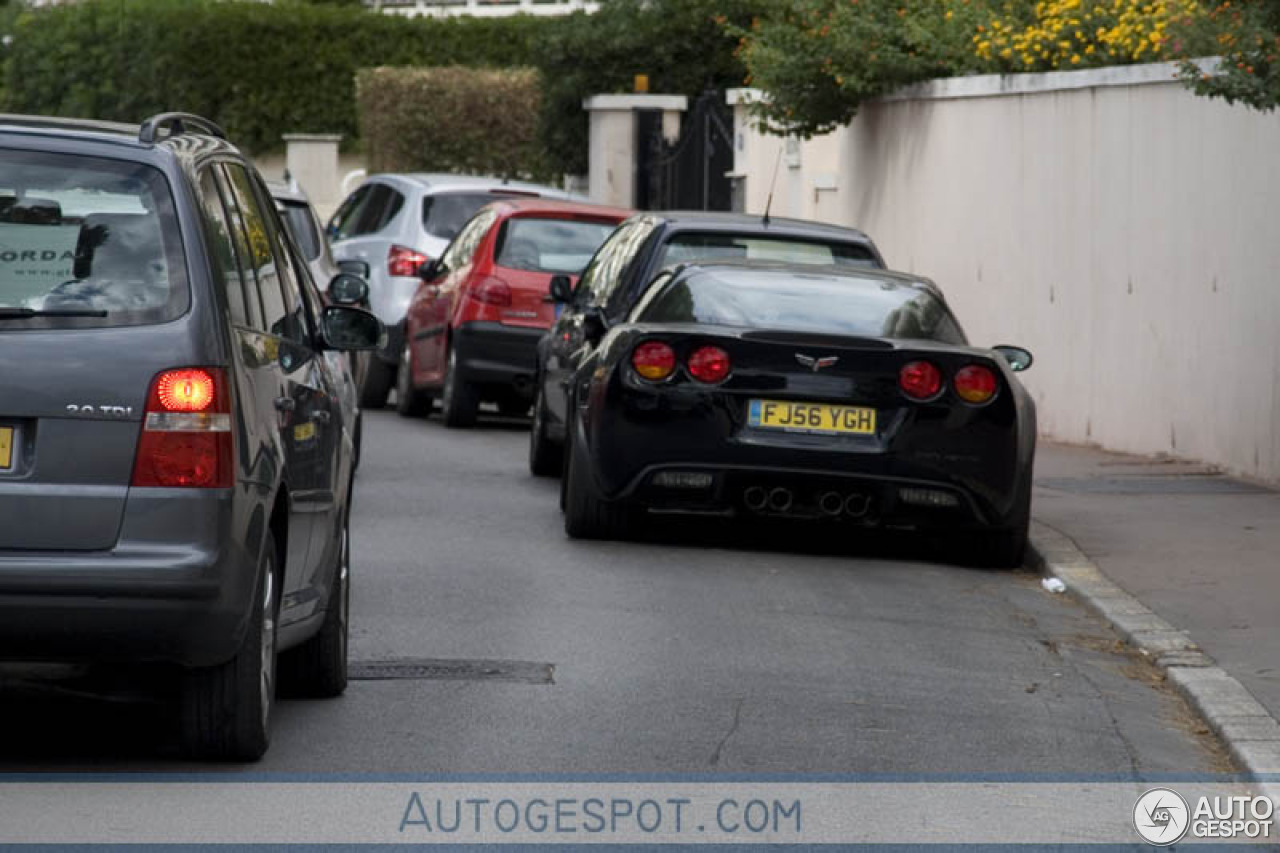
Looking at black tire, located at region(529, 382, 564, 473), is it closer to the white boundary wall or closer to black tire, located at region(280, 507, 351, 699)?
the white boundary wall

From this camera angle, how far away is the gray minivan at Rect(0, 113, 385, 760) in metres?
6.81

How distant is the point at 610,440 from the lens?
483 inches

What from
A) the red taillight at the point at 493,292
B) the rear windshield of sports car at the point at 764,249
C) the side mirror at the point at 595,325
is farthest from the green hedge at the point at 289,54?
the side mirror at the point at 595,325

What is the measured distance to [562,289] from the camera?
15656 millimetres

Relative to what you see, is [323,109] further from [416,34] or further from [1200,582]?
[1200,582]

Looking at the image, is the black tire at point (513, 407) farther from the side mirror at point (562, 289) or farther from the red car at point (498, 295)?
the side mirror at point (562, 289)

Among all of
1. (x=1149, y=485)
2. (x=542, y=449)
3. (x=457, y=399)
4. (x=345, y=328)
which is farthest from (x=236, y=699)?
(x=457, y=399)

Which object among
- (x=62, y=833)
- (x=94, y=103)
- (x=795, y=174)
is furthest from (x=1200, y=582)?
(x=94, y=103)

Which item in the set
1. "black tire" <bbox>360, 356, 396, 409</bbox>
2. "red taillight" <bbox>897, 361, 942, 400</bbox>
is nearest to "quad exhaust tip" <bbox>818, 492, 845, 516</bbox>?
"red taillight" <bbox>897, 361, 942, 400</bbox>

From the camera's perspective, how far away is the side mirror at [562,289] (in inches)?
615

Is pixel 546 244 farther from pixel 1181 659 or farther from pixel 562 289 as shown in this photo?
pixel 1181 659

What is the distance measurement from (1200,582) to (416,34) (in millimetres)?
49756

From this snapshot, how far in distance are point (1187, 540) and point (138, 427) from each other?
7.40 metres

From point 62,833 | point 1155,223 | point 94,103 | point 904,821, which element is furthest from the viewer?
point 94,103
